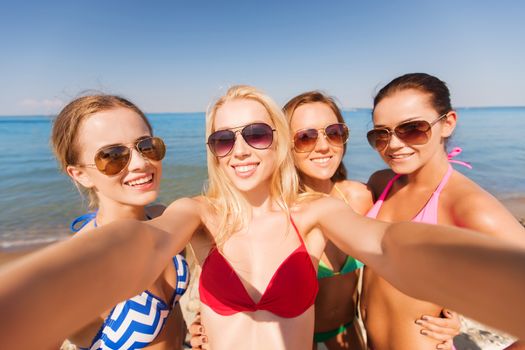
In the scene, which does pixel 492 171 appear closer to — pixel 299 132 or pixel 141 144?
pixel 299 132

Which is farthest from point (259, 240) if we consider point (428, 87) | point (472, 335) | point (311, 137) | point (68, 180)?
point (68, 180)

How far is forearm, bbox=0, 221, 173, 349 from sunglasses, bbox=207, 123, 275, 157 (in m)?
0.97

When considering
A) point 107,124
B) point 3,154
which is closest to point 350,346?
point 107,124

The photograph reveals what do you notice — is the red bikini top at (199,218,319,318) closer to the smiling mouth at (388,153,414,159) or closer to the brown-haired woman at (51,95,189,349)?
the brown-haired woman at (51,95,189,349)

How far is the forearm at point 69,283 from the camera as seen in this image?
560 mm

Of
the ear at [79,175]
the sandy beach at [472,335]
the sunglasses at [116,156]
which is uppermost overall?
the sunglasses at [116,156]

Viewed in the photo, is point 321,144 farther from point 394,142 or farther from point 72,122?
point 72,122

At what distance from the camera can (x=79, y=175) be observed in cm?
191

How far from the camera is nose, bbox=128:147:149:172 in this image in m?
1.86

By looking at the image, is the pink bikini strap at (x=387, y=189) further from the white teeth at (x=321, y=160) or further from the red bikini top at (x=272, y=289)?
the red bikini top at (x=272, y=289)

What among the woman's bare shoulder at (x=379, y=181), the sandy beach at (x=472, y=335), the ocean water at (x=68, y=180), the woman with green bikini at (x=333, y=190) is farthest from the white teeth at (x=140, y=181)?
the sandy beach at (x=472, y=335)

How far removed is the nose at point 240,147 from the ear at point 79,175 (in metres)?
1.11

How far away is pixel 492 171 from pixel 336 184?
11899 millimetres

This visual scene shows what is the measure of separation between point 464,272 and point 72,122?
229 cm
